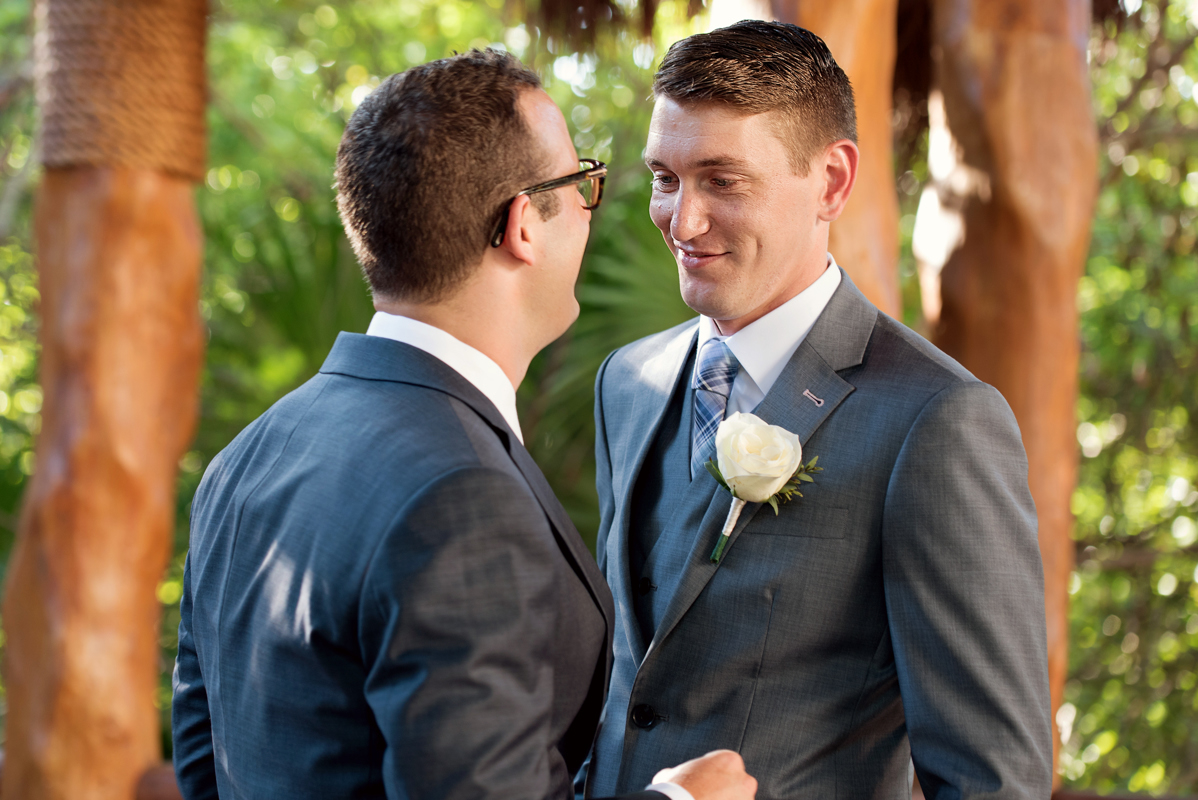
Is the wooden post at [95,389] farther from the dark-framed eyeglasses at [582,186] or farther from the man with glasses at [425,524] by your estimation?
the dark-framed eyeglasses at [582,186]

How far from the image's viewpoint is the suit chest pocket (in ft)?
4.27

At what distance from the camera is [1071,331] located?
267 centimetres

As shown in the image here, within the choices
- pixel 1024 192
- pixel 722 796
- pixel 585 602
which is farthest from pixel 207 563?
pixel 1024 192

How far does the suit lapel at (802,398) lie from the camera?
1350 millimetres

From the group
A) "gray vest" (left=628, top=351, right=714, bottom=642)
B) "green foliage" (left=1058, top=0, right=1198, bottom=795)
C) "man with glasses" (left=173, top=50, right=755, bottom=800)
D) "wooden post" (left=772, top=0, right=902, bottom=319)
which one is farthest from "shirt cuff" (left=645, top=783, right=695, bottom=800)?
"green foliage" (left=1058, top=0, right=1198, bottom=795)

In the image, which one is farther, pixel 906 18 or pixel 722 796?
pixel 906 18

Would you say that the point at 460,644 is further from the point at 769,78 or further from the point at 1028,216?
the point at 1028,216

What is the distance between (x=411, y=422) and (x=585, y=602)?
0.26 metres

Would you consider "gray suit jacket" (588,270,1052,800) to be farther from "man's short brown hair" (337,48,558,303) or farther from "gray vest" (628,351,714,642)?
"man's short brown hair" (337,48,558,303)

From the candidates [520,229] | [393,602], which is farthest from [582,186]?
[393,602]

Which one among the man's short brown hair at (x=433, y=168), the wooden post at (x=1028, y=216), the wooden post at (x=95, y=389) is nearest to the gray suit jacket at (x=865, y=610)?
the man's short brown hair at (x=433, y=168)

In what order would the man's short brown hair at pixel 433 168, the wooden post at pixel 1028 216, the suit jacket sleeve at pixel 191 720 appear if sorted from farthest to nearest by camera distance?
the wooden post at pixel 1028 216 < the suit jacket sleeve at pixel 191 720 < the man's short brown hair at pixel 433 168

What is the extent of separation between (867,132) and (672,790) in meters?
1.49

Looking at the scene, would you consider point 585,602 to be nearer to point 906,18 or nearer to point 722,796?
point 722,796
